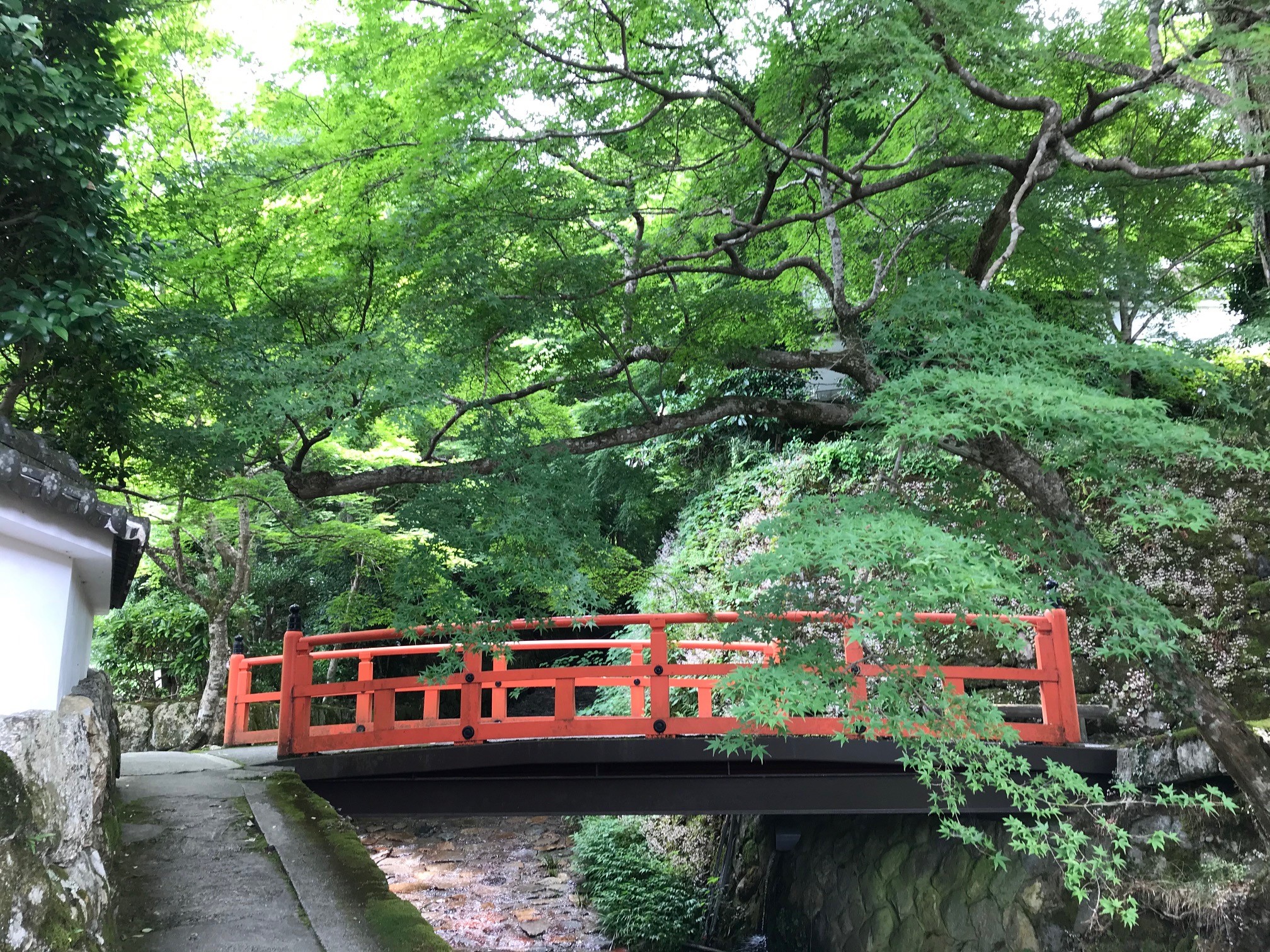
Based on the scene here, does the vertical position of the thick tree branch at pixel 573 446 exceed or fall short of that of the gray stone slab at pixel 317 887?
it exceeds it

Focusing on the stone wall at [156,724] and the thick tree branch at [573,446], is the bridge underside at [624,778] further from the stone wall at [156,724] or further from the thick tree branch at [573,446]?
the stone wall at [156,724]

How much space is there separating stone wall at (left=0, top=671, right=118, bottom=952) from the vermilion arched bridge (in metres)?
3.18

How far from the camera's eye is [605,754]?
6559 mm

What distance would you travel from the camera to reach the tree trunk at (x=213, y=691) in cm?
963

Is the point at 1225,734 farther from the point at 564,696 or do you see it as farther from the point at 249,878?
the point at 249,878

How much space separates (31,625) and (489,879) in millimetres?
10181

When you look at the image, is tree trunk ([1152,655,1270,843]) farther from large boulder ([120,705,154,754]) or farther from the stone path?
large boulder ([120,705,154,754])

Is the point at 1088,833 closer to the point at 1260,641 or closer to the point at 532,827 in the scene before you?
the point at 1260,641

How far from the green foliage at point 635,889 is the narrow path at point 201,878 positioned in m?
5.10

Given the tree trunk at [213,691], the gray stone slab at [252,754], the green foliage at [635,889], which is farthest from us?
the tree trunk at [213,691]

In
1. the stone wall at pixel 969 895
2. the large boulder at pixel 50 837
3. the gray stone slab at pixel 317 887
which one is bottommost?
the stone wall at pixel 969 895

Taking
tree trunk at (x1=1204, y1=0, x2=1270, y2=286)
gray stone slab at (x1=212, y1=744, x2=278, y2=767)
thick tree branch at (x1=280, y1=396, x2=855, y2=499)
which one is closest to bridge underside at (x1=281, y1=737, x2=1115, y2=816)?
gray stone slab at (x1=212, y1=744, x2=278, y2=767)

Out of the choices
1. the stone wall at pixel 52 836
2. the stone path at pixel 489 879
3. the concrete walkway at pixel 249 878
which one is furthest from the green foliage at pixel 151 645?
the stone wall at pixel 52 836

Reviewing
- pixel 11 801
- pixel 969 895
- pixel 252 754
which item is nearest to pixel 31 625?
pixel 11 801
